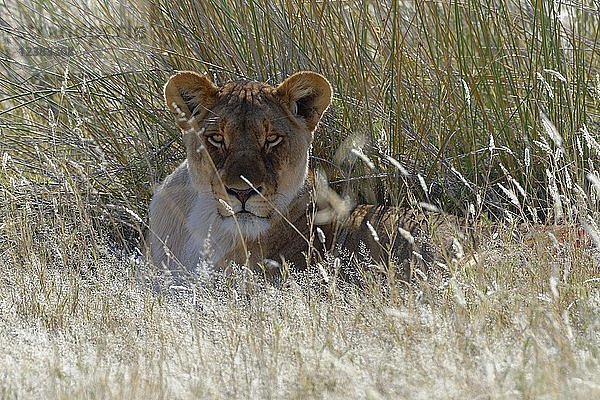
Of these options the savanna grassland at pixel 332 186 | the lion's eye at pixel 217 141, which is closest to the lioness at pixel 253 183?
the lion's eye at pixel 217 141

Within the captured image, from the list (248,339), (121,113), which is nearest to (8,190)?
(121,113)

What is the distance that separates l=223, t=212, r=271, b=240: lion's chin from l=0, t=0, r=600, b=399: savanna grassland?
11.5 inches

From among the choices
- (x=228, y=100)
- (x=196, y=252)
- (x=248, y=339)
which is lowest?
(x=196, y=252)

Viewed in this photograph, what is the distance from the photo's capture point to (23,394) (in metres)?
3.04

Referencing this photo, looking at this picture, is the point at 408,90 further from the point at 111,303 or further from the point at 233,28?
the point at 111,303

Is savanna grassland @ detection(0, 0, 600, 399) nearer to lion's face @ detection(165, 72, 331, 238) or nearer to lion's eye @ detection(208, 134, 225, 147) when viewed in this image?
lion's face @ detection(165, 72, 331, 238)

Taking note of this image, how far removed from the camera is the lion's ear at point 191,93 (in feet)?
15.4

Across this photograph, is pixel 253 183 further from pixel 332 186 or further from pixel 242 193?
pixel 332 186

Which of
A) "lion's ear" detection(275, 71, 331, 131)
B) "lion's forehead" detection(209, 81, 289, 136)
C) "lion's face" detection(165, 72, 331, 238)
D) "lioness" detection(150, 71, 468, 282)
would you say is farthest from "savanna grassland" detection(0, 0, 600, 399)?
"lion's forehead" detection(209, 81, 289, 136)

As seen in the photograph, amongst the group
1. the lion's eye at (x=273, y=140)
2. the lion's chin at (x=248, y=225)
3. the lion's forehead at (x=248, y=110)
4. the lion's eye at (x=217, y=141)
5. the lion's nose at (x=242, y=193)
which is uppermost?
the lion's forehead at (x=248, y=110)

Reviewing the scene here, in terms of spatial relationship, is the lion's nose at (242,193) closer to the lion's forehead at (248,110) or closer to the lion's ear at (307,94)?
the lion's forehead at (248,110)

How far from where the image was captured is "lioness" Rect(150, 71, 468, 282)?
→ 4.62 m

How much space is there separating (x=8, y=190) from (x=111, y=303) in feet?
6.31

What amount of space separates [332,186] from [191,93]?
1.16 meters
